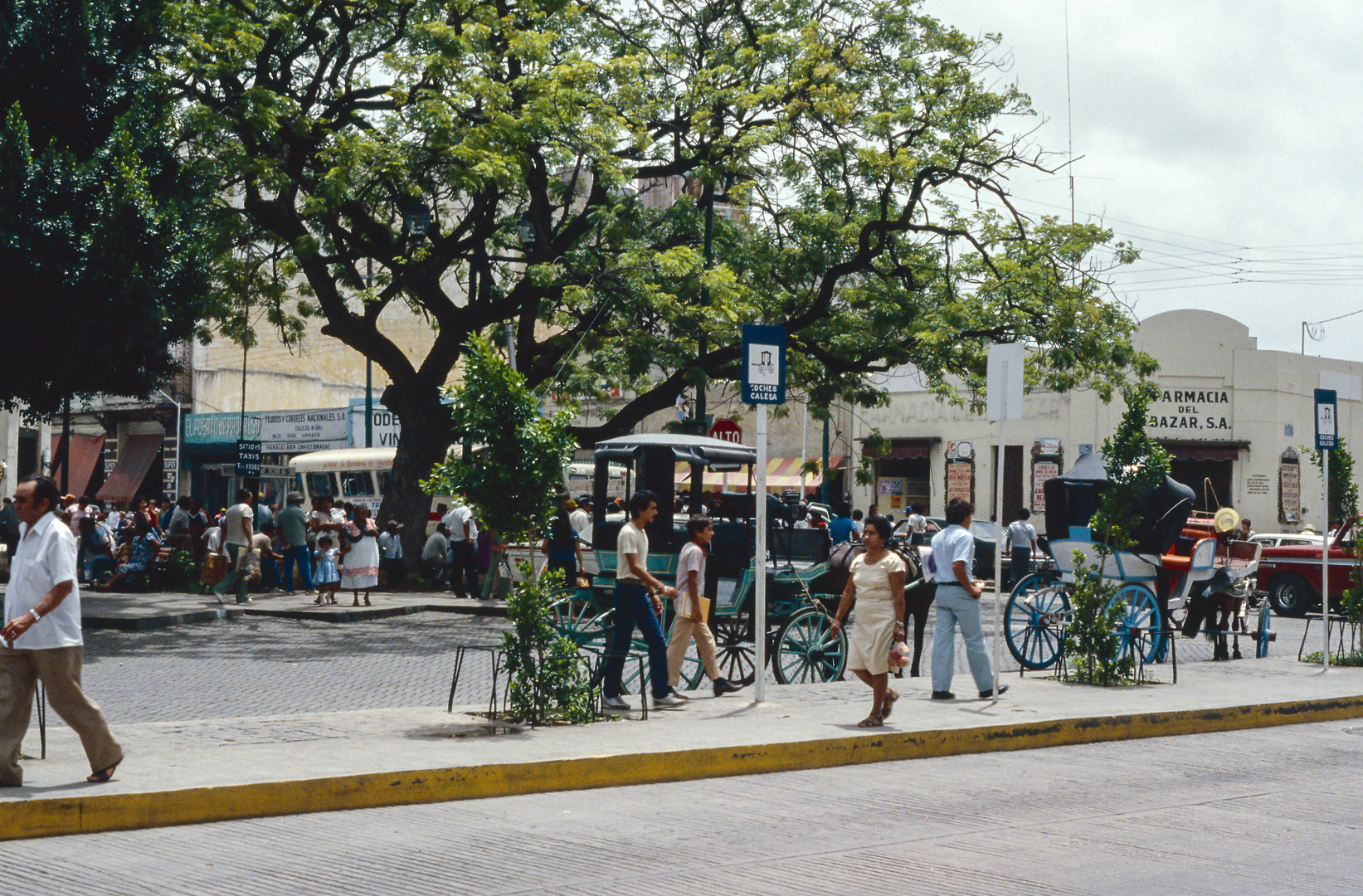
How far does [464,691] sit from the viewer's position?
12.9m

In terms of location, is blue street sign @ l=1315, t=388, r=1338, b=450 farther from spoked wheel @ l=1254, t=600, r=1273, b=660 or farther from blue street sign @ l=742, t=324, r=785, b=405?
blue street sign @ l=742, t=324, r=785, b=405

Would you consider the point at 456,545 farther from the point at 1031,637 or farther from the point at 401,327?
the point at 401,327

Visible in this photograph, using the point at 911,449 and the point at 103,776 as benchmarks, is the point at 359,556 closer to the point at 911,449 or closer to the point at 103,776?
the point at 103,776

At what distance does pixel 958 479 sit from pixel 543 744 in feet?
114

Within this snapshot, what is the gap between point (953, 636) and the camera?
39.5 feet

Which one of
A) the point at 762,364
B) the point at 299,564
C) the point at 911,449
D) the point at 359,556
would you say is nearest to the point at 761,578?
the point at 762,364

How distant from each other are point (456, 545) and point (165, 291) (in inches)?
302

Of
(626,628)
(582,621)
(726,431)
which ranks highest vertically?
(726,431)

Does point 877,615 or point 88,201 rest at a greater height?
point 88,201

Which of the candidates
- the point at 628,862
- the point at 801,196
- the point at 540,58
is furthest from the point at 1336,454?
the point at 628,862

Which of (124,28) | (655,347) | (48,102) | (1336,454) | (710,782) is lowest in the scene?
(710,782)

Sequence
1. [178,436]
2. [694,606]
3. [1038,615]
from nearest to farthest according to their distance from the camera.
Result: 1. [694,606]
2. [1038,615]
3. [178,436]

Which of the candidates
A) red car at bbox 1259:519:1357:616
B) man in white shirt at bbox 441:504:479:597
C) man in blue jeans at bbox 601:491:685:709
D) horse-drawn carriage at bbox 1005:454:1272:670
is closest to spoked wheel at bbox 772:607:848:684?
horse-drawn carriage at bbox 1005:454:1272:670

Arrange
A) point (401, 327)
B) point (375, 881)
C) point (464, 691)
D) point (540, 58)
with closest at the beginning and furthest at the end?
point (375, 881) < point (464, 691) < point (540, 58) < point (401, 327)
